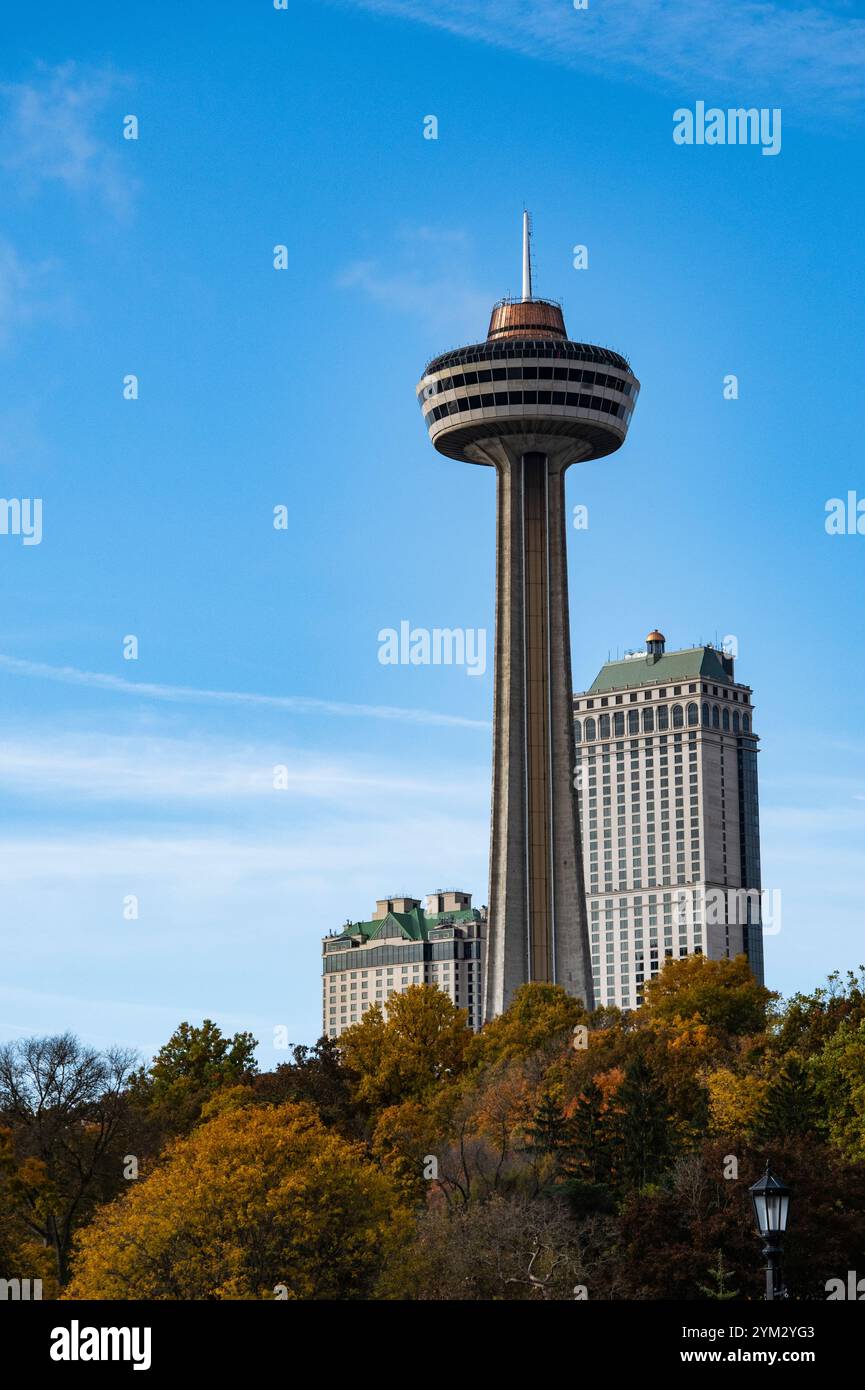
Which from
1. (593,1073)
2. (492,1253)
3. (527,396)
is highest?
(527,396)

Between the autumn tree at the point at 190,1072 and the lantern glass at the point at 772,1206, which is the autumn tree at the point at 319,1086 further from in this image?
the lantern glass at the point at 772,1206

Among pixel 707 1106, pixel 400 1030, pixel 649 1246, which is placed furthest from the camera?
pixel 400 1030

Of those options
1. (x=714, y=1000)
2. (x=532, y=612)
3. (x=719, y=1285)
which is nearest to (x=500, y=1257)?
(x=719, y=1285)

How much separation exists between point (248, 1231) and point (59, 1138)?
135 ft

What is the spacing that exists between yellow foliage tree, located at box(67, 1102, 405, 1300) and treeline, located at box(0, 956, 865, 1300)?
0.09 m

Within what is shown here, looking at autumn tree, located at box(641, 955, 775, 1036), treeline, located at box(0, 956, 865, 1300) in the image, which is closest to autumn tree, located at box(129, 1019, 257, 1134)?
treeline, located at box(0, 956, 865, 1300)

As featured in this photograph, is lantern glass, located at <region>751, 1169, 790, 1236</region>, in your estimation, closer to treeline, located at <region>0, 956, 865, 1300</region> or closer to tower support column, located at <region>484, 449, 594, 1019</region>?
treeline, located at <region>0, 956, 865, 1300</region>

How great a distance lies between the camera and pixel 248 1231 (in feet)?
230

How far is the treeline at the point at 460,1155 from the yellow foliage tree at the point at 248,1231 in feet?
0.28

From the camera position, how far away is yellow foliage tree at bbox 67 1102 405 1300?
69.1 metres
